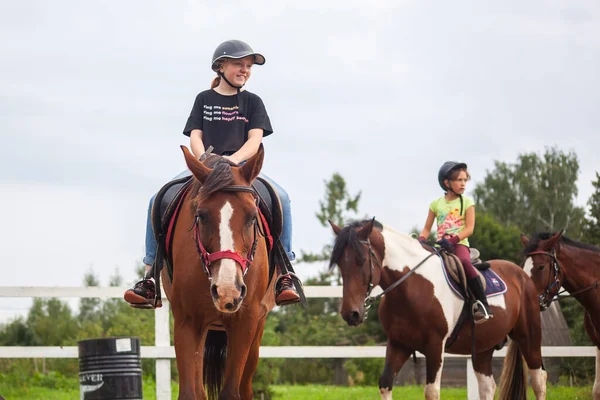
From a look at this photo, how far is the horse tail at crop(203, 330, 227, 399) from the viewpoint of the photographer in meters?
6.34

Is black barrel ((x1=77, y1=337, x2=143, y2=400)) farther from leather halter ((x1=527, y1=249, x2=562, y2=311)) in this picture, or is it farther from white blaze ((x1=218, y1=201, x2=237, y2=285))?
leather halter ((x1=527, y1=249, x2=562, y2=311))

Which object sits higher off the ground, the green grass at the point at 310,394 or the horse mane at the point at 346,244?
Result: the horse mane at the point at 346,244

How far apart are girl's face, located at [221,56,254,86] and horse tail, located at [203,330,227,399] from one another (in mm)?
1904

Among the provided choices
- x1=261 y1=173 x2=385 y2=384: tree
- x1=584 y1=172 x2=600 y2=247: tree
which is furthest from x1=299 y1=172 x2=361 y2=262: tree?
x1=584 y1=172 x2=600 y2=247: tree

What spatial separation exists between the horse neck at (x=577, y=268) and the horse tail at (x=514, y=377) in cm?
127

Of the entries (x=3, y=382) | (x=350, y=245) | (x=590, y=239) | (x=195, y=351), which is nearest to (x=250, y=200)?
(x=195, y=351)

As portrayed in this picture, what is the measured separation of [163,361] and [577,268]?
552 centimetres

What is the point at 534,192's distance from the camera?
53.2m

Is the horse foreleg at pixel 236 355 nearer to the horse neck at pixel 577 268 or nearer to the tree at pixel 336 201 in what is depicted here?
the horse neck at pixel 577 268

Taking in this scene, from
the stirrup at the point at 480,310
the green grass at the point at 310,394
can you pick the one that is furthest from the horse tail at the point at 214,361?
the green grass at the point at 310,394

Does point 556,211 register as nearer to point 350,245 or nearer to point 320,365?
point 320,365

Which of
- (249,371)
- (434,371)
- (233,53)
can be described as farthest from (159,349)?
(233,53)

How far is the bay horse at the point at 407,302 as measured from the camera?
8.52 m

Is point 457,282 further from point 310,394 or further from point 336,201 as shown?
point 336,201
